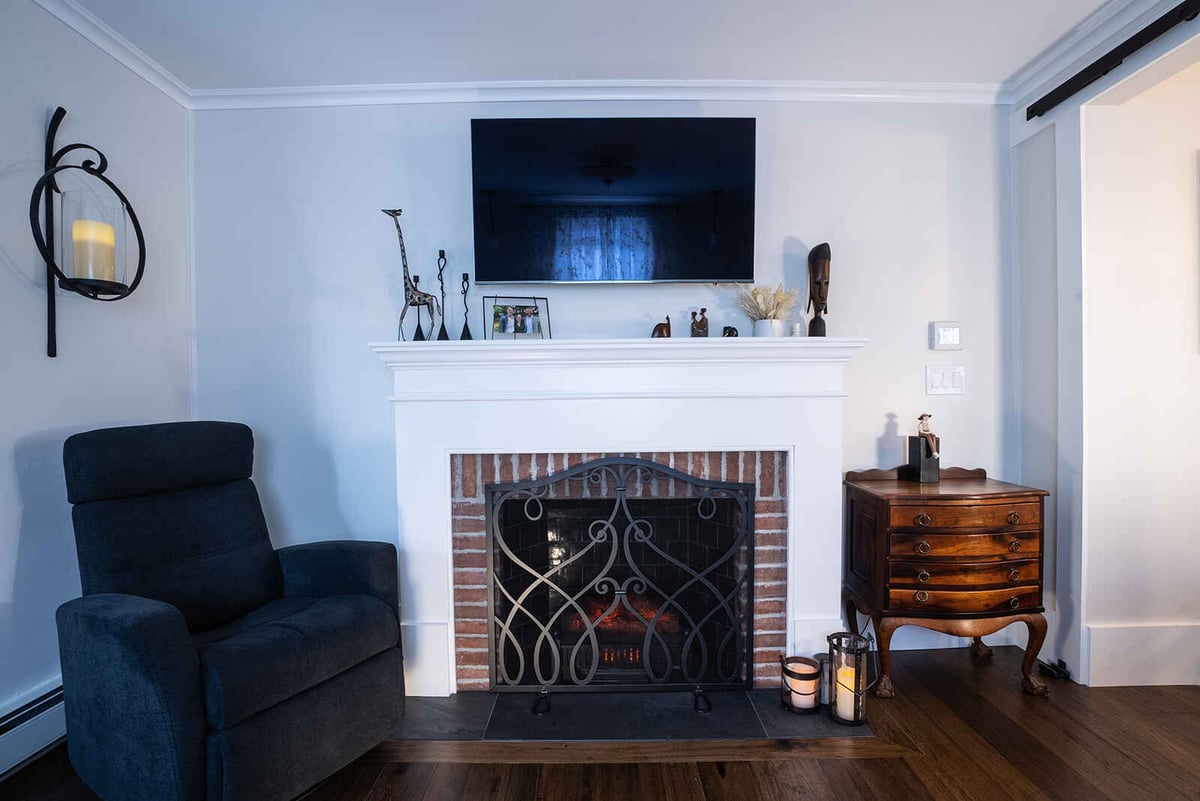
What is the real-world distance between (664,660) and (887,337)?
5.41 feet

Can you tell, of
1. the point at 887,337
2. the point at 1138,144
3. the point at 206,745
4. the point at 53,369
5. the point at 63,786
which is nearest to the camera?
the point at 206,745

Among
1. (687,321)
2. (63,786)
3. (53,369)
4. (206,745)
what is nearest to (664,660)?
(687,321)

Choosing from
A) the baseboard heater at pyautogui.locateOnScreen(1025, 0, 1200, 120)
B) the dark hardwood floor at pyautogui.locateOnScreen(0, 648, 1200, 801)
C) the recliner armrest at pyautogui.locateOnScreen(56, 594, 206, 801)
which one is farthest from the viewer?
the baseboard heater at pyautogui.locateOnScreen(1025, 0, 1200, 120)

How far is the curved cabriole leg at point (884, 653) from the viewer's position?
2174 mm

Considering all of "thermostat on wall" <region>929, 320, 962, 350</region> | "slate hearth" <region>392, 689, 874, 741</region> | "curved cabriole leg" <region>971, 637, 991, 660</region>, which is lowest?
"slate hearth" <region>392, 689, 874, 741</region>

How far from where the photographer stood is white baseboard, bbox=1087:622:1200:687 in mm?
2264

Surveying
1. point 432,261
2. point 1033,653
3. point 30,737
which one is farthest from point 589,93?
point 30,737

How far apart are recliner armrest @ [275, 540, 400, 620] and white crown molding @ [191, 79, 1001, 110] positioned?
183 cm

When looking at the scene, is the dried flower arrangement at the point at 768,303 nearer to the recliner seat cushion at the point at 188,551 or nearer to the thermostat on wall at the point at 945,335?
the thermostat on wall at the point at 945,335

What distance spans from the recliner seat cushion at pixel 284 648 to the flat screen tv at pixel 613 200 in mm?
1352

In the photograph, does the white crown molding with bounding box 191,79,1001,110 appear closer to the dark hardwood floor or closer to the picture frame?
the picture frame

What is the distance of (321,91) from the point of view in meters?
2.52

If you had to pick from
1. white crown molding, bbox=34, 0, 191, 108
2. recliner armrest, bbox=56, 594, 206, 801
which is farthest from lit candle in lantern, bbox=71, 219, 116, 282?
recliner armrest, bbox=56, 594, 206, 801

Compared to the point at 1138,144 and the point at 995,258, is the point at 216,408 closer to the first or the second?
the point at 995,258
